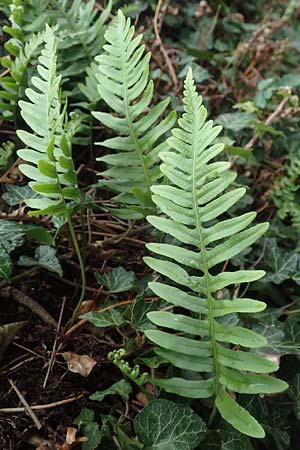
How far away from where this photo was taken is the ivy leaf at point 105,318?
1.02 meters

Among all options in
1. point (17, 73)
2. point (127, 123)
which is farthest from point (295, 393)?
point (17, 73)

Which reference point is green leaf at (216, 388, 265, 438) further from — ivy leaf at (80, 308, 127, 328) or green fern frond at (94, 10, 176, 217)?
green fern frond at (94, 10, 176, 217)

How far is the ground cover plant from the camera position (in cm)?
90

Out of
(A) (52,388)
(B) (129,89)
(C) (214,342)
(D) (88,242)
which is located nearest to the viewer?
(C) (214,342)

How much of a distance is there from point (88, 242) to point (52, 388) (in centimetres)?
35

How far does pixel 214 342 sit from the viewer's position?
90 cm

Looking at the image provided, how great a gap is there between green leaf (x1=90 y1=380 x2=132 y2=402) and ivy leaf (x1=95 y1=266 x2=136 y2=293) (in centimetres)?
21

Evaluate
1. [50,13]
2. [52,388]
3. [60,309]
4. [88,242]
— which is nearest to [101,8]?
[50,13]

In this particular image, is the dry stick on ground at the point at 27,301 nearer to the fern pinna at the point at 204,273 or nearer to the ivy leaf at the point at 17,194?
the ivy leaf at the point at 17,194

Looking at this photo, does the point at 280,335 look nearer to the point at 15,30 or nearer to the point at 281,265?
the point at 281,265

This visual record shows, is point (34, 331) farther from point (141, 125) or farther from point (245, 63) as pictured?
point (245, 63)

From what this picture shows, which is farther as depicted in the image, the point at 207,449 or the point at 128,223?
the point at 128,223

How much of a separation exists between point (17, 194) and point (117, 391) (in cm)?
50

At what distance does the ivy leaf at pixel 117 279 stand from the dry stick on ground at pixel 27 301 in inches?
5.1
